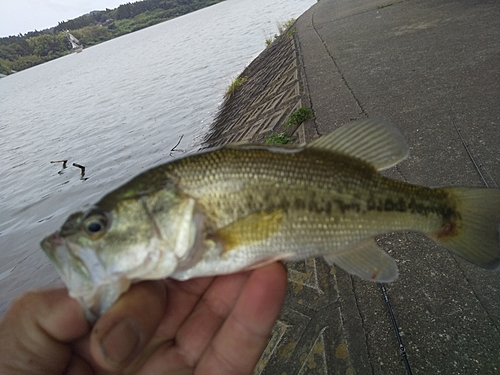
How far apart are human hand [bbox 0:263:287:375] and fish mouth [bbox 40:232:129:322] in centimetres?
8

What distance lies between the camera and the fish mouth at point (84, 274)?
6.45 feet

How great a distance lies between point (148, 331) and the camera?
2049mm

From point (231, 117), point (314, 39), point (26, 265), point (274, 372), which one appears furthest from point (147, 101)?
point (274, 372)

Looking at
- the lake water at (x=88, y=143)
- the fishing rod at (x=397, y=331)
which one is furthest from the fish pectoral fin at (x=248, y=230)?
the lake water at (x=88, y=143)

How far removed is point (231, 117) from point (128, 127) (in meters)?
7.17

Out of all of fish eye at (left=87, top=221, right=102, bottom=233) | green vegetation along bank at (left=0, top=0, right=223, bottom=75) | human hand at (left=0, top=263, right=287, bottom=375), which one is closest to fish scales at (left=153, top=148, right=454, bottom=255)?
human hand at (left=0, top=263, right=287, bottom=375)

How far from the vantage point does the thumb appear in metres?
2.02

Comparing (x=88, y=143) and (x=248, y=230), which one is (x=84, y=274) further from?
(x=88, y=143)

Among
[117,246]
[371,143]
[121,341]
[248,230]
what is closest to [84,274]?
[117,246]

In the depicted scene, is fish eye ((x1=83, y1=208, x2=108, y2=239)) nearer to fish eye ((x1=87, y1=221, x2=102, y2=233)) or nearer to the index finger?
fish eye ((x1=87, y1=221, x2=102, y2=233))

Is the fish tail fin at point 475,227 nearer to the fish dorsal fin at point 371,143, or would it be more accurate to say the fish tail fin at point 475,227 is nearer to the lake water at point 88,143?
the fish dorsal fin at point 371,143

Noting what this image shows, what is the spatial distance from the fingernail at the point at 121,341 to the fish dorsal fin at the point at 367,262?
132cm

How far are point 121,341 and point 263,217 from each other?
3.49 ft

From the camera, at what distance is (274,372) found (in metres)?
3.10
